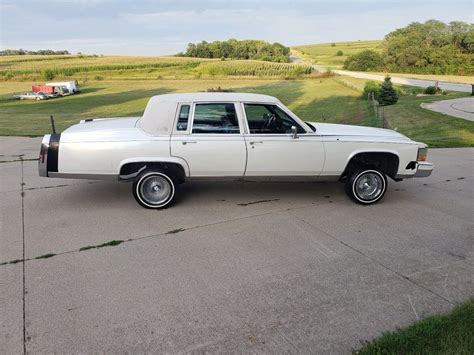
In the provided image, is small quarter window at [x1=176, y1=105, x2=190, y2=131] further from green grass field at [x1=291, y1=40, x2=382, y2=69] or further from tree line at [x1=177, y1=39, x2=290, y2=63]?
tree line at [x1=177, y1=39, x2=290, y2=63]

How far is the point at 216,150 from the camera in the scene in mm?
5434

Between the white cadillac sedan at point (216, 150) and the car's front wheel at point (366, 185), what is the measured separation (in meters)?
0.01

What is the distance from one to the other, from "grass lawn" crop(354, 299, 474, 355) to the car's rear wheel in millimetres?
3482

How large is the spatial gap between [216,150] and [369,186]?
239cm

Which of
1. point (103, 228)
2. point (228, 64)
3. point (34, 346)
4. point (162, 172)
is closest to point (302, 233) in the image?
point (162, 172)

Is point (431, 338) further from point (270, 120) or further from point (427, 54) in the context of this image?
point (427, 54)

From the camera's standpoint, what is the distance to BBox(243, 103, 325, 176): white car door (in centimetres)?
552

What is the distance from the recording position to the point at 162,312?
323 cm

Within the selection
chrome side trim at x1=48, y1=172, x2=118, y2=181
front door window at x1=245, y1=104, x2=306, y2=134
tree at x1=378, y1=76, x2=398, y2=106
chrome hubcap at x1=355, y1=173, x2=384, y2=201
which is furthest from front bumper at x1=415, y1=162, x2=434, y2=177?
tree at x1=378, y1=76, x2=398, y2=106

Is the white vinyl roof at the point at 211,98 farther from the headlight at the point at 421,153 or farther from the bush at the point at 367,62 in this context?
the bush at the point at 367,62

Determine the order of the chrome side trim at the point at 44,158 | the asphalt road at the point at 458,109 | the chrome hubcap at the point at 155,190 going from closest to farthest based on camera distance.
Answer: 1. the chrome side trim at the point at 44,158
2. the chrome hubcap at the point at 155,190
3. the asphalt road at the point at 458,109

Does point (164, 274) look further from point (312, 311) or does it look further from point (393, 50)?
point (393, 50)

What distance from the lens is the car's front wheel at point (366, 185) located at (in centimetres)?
581

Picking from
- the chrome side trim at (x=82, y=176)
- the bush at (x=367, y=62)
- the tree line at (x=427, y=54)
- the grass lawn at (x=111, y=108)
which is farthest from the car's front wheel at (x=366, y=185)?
the bush at (x=367, y=62)
